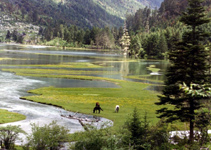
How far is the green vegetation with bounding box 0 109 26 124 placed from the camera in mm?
41075

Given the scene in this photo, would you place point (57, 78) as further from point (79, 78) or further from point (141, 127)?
point (141, 127)

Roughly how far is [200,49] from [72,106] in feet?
94.6

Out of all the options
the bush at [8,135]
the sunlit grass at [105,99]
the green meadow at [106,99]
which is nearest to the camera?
the bush at [8,135]

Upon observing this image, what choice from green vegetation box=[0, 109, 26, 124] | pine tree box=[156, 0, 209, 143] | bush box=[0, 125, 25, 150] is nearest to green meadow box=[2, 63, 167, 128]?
green vegetation box=[0, 109, 26, 124]

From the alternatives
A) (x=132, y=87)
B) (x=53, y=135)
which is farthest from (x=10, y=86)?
(x=53, y=135)

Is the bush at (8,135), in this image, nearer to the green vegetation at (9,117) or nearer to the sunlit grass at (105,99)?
the green vegetation at (9,117)

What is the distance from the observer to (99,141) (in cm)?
2559

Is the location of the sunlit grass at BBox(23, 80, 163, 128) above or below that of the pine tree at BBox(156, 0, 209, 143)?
below

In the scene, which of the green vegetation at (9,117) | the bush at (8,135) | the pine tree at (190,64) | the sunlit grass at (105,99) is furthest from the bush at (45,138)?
the green vegetation at (9,117)

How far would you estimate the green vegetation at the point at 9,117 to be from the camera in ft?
135

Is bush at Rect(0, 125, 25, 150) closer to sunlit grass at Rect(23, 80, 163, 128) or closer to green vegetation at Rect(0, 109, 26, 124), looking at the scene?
green vegetation at Rect(0, 109, 26, 124)

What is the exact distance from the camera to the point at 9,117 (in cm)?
4253

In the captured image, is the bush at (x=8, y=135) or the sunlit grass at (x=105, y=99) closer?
the bush at (x=8, y=135)

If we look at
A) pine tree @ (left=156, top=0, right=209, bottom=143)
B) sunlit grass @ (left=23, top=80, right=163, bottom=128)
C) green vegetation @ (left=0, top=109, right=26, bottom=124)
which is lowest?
sunlit grass @ (left=23, top=80, right=163, bottom=128)
